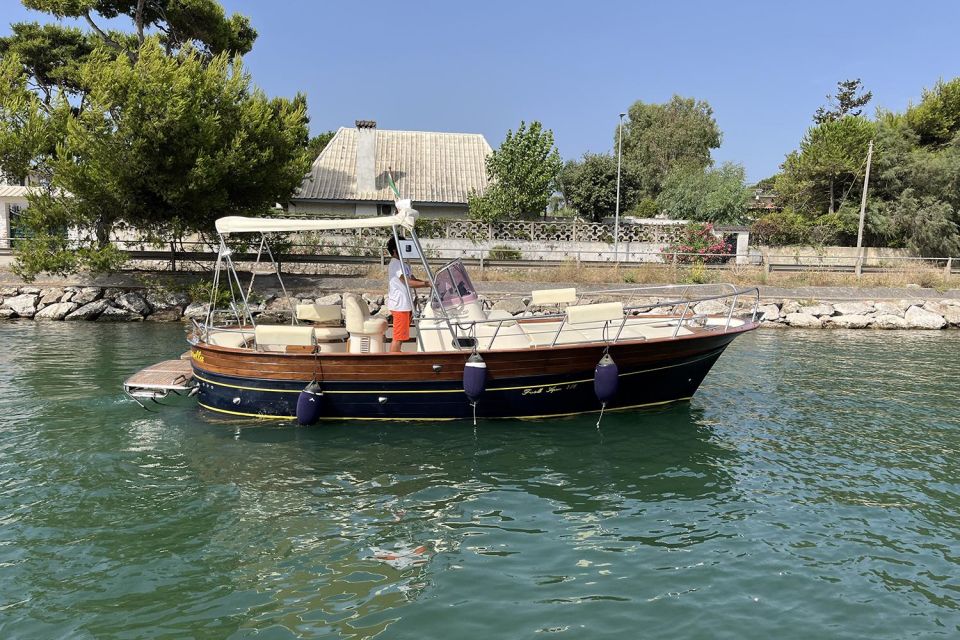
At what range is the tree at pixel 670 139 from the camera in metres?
62.8

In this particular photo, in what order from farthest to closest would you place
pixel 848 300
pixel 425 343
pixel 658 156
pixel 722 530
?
pixel 658 156, pixel 848 300, pixel 425 343, pixel 722 530

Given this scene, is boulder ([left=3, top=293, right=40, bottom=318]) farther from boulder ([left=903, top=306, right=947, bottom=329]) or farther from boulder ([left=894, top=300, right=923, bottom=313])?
boulder ([left=894, top=300, right=923, bottom=313])

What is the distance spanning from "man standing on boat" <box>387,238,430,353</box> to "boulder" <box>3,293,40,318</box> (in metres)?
19.1

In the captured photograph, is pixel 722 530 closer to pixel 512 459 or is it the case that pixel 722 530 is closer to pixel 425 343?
pixel 512 459

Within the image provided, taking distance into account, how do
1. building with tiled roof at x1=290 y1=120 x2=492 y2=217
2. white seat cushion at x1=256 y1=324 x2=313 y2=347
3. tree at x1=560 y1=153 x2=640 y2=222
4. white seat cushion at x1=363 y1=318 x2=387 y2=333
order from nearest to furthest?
white seat cushion at x1=256 y1=324 x2=313 y2=347, white seat cushion at x1=363 y1=318 x2=387 y2=333, building with tiled roof at x1=290 y1=120 x2=492 y2=217, tree at x1=560 y1=153 x2=640 y2=222

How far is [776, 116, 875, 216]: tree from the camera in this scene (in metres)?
40.0

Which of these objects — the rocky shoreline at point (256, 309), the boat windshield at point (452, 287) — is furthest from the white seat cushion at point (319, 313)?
the rocky shoreline at point (256, 309)

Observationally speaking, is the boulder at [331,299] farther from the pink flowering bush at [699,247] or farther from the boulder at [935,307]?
the boulder at [935,307]

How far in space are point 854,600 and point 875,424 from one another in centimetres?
630

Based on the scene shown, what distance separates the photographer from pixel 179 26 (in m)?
31.4

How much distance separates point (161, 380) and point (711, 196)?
120ft

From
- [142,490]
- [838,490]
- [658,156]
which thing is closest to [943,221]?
[658,156]

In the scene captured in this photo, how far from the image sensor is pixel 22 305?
909 inches

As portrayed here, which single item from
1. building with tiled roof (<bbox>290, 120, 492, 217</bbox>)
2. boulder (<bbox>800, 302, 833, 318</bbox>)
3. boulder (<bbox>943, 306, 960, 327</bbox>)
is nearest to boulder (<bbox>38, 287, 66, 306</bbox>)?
building with tiled roof (<bbox>290, 120, 492, 217</bbox>)
